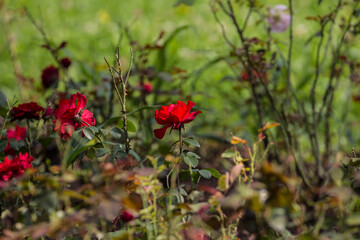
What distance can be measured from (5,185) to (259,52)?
0.98m

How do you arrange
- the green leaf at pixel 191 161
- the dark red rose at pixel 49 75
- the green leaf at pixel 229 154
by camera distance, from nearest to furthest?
the green leaf at pixel 229 154 < the green leaf at pixel 191 161 < the dark red rose at pixel 49 75

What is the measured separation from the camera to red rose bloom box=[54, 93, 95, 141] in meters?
1.18

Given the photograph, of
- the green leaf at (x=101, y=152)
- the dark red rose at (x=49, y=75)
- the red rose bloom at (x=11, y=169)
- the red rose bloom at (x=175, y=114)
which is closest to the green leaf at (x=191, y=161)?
Answer: the red rose bloom at (x=175, y=114)

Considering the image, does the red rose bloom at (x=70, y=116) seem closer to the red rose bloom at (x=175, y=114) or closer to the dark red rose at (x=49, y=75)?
the red rose bloom at (x=175, y=114)

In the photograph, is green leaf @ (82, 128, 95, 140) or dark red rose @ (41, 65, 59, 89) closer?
green leaf @ (82, 128, 95, 140)

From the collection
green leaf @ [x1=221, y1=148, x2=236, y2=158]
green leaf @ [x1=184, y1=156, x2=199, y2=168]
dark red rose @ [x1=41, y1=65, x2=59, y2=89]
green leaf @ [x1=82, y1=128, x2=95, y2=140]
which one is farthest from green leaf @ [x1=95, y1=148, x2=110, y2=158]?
dark red rose @ [x1=41, y1=65, x2=59, y2=89]

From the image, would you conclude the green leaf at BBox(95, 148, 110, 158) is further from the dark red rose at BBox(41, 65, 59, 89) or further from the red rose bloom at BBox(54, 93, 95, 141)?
the dark red rose at BBox(41, 65, 59, 89)

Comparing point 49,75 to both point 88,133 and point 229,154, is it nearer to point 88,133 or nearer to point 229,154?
point 88,133

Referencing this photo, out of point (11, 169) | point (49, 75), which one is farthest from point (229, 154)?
point (49, 75)

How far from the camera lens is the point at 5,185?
44.8 inches

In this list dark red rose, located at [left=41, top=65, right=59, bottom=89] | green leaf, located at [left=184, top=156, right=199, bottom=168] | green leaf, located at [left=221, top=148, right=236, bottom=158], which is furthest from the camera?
dark red rose, located at [left=41, top=65, right=59, bottom=89]

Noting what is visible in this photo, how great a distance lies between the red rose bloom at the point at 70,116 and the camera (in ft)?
3.87

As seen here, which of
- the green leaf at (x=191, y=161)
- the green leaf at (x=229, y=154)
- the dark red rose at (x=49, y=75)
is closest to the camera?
the green leaf at (x=229, y=154)

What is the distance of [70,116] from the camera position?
47.0 inches
